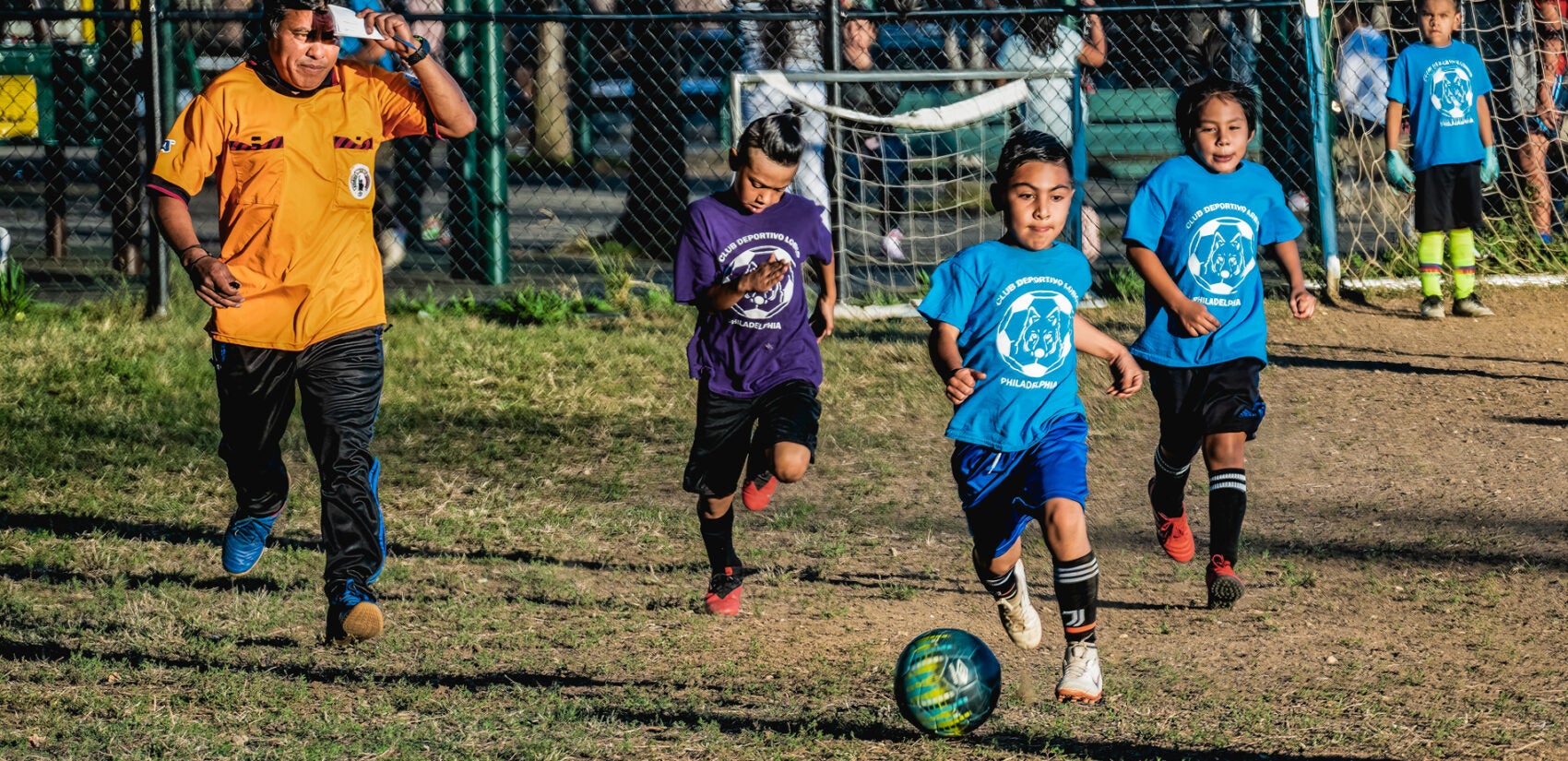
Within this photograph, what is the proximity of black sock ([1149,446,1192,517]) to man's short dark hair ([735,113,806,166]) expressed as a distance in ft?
5.11

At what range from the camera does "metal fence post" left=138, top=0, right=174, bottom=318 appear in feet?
30.3

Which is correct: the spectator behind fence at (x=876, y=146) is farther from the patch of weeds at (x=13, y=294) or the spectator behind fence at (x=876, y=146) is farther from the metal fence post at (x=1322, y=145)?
the patch of weeds at (x=13, y=294)

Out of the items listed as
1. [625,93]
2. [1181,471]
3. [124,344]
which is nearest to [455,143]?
[625,93]

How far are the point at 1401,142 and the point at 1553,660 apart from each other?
25.8ft

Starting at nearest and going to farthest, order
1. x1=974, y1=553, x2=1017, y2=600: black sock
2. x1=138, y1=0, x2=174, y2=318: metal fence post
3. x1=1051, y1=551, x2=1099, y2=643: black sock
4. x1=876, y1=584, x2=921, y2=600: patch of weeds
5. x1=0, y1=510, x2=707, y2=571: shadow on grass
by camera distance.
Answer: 1. x1=1051, y1=551, x2=1099, y2=643: black sock
2. x1=974, y1=553, x2=1017, y2=600: black sock
3. x1=876, y1=584, x2=921, y2=600: patch of weeds
4. x1=0, y1=510, x2=707, y2=571: shadow on grass
5. x1=138, y1=0, x2=174, y2=318: metal fence post

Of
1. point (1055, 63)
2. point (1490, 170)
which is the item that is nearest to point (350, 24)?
point (1055, 63)

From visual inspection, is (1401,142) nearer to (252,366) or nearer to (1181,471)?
(1181,471)

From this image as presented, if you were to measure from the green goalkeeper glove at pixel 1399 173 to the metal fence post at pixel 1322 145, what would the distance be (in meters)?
0.39

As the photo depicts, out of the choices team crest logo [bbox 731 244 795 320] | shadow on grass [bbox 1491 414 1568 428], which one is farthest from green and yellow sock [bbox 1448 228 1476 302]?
team crest logo [bbox 731 244 795 320]

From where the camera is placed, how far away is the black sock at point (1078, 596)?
167 inches

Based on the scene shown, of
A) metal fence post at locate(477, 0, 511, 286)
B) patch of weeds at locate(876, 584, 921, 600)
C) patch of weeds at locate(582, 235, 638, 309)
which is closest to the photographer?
patch of weeds at locate(876, 584, 921, 600)

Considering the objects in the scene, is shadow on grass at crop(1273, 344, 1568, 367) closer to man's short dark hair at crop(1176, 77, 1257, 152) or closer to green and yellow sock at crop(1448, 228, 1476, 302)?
green and yellow sock at crop(1448, 228, 1476, 302)

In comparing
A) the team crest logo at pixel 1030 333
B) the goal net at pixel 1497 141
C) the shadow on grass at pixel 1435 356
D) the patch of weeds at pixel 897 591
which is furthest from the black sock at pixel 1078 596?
the goal net at pixel 1497 141

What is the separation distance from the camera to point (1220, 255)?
200 inches
